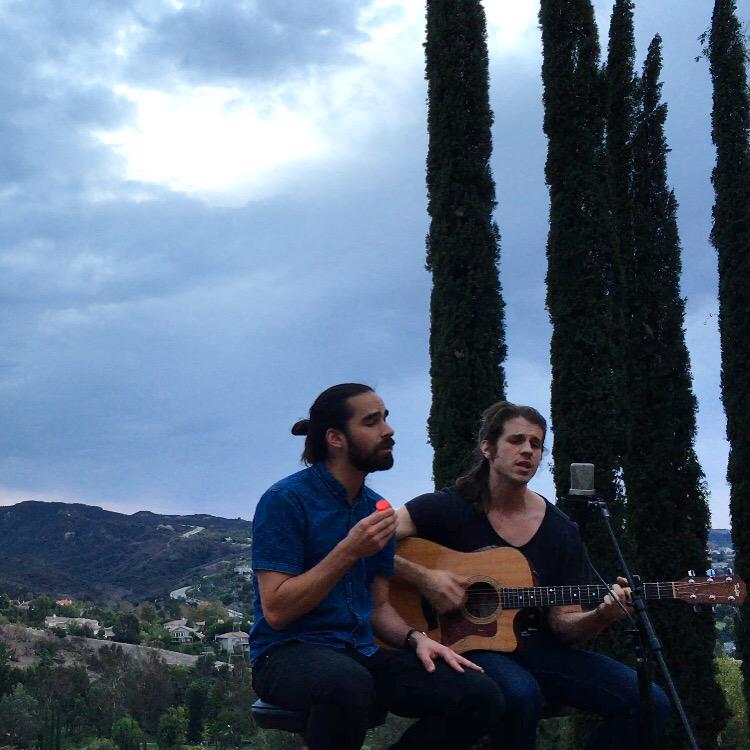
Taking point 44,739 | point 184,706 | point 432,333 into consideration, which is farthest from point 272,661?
point 184,706

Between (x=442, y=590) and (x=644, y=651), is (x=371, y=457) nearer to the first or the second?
(x=442, y=590)

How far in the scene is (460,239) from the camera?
12.5m

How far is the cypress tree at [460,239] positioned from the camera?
11758 mm

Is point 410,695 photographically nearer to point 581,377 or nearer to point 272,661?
point 272,661

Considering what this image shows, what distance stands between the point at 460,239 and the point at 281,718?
962 centimetres

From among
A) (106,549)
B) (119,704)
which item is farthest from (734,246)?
(106,549)

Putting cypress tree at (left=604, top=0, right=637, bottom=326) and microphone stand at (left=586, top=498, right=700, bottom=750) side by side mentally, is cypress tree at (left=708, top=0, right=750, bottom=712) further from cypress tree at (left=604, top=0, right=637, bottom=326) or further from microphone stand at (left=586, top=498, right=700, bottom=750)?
microphone stand at (left=586, top=498, right=700, bottom=750)

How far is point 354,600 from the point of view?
3.56 m

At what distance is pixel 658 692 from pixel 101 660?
88.2 ft

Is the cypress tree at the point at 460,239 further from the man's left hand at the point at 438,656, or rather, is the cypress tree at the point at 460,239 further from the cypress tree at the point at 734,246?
the man's left hand at the point at 438,656

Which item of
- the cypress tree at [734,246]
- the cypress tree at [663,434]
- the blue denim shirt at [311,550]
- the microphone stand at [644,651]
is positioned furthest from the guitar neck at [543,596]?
the cypress tree at [734,246]

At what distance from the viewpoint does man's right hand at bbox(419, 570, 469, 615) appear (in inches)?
170

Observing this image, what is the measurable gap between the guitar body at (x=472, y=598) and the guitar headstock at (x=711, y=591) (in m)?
0.72

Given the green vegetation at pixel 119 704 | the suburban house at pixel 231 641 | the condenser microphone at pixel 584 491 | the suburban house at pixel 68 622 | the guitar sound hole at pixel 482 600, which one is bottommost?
the green vegetation at pixel 119 704
